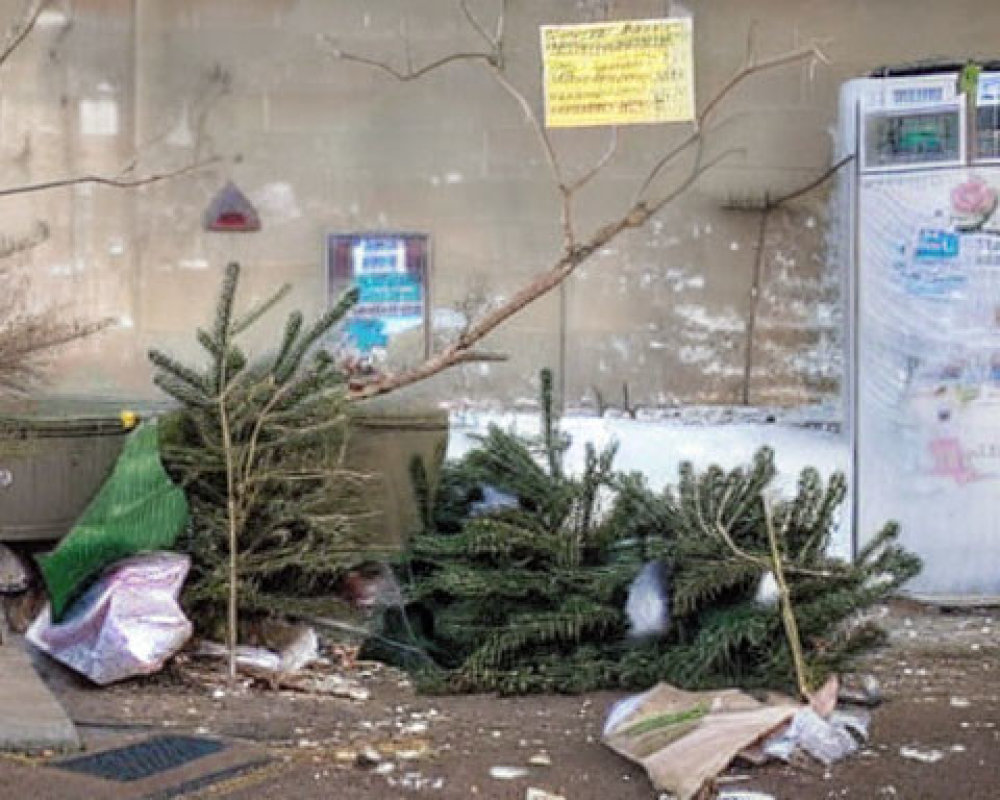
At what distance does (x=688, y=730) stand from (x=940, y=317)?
12.7ft

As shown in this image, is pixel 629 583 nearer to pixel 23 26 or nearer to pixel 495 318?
pixel 495 318

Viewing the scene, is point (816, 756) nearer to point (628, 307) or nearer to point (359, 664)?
point (359, 664)

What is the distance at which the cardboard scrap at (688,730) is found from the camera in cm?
448

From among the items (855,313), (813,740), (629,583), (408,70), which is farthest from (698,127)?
(813,740)

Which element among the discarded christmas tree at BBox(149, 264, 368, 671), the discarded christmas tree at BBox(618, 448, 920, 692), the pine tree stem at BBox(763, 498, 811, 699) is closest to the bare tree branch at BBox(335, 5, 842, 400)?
the discarded christmas tree at BBox(149, 264, 368, 671)

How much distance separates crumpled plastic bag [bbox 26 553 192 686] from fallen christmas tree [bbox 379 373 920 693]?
1.12 m

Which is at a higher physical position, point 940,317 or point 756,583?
point 940,317

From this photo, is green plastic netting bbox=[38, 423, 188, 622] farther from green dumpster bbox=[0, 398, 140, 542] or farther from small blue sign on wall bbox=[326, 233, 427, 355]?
small blue sign on wall bbox=[326, 233, 427, 355]

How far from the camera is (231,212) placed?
26.3 feet

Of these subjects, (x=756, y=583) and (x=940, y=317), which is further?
(x=940, y=317)

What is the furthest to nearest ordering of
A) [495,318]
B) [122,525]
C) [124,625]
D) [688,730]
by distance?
[495,318], [122,525], [124,625], [688,730]

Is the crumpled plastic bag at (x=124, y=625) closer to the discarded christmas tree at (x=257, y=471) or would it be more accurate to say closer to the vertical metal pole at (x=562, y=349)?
the discarded christmas tree at (x=257, y=471)

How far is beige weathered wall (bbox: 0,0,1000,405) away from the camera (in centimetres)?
792

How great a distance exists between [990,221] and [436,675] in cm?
401
